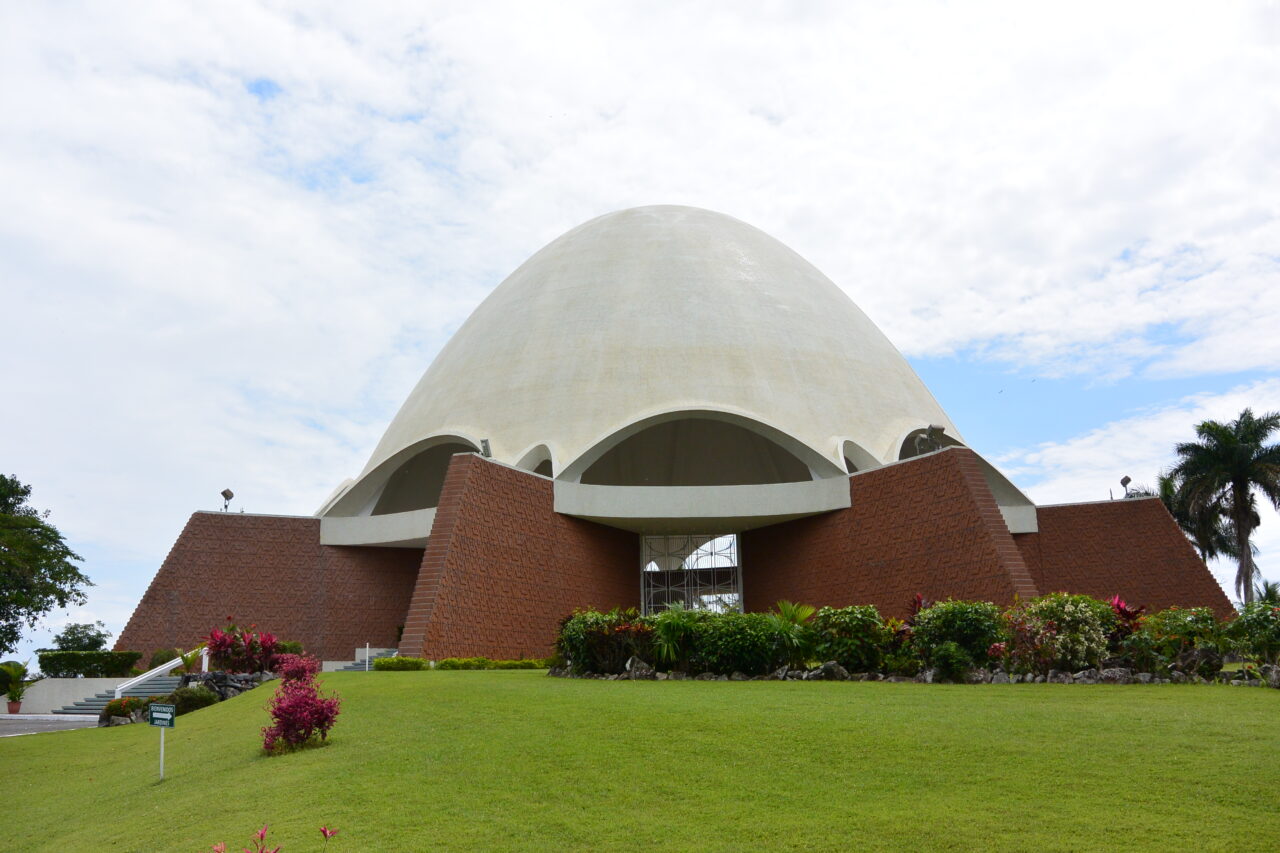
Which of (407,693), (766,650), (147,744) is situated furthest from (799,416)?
(147,744)

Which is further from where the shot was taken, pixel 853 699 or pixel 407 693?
pixel 407 693

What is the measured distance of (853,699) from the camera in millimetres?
10922

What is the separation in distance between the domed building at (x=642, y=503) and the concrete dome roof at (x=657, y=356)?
0.08 meters

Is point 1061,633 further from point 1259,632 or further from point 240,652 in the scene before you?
point 240,652

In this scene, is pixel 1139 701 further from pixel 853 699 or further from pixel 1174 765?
pixel 1174 765

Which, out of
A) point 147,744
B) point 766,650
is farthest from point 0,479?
point 766,650

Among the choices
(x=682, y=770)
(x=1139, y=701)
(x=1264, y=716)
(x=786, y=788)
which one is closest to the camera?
(x=786, y=788)

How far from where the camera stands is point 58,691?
22.8 metres

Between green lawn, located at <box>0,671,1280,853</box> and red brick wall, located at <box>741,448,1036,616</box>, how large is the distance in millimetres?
8570

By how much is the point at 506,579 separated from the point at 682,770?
47.5 ft

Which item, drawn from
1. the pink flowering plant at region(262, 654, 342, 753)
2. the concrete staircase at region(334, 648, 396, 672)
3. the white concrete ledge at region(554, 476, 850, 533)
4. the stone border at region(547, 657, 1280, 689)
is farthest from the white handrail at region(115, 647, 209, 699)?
the pink flowering plant at region(262, 654, 342, 753)

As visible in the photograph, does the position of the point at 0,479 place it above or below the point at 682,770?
above

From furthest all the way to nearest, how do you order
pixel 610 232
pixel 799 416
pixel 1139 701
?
pixel 610 232 < pixel 799 416 < pixel 1139 701

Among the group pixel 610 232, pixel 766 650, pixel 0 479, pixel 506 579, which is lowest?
pixel 766 650
